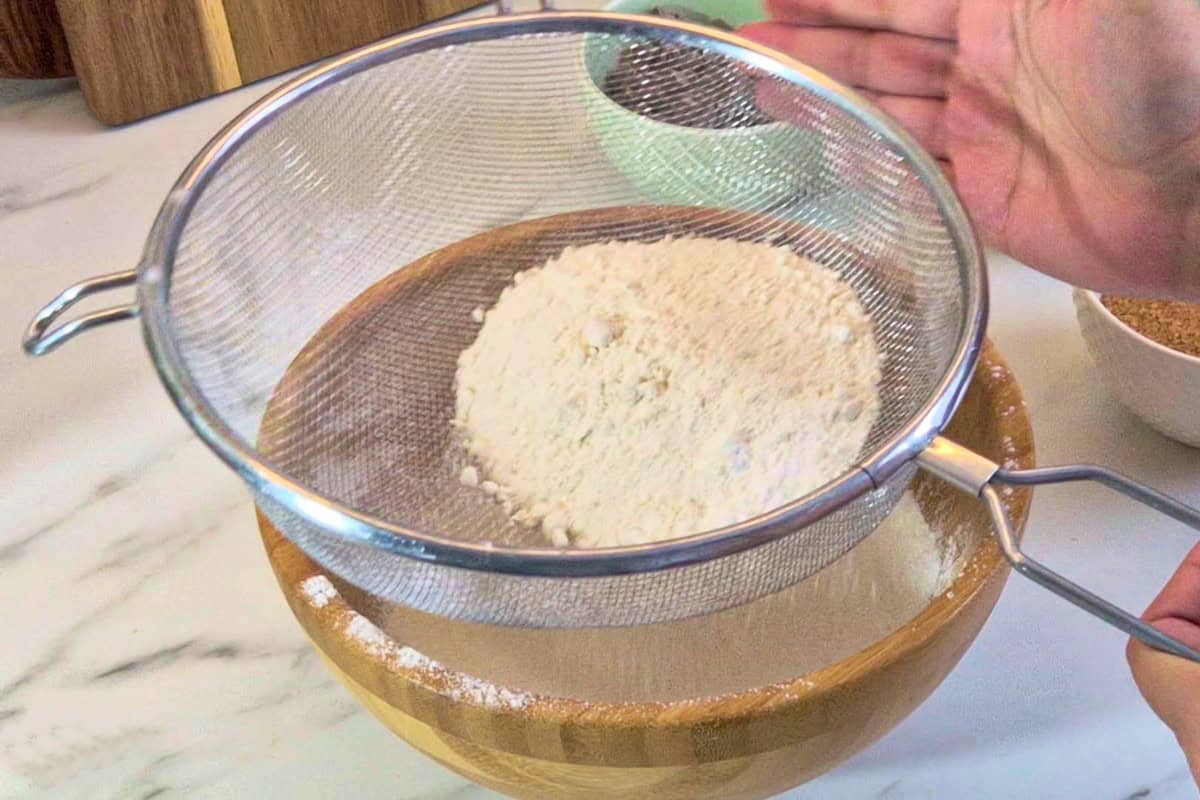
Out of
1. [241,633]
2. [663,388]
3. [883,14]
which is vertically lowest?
[241,633]

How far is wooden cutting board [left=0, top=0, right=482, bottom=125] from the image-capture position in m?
0.98

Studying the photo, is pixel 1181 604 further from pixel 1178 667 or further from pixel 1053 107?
pixel 1053 107

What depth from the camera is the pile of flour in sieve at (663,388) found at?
63 cm

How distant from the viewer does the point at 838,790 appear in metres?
0.63

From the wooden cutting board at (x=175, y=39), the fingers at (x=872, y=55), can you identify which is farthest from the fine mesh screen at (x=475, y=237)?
the wooden cutting board at (x=175, y=39)

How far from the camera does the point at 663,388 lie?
69 centimetres

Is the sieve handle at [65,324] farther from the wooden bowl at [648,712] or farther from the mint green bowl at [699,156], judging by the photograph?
the mint green bowl at [699,156]

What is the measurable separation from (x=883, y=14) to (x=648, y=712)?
23.5 inches

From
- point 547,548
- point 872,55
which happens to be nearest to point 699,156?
point 872,55

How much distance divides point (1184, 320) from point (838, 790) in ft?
1.24

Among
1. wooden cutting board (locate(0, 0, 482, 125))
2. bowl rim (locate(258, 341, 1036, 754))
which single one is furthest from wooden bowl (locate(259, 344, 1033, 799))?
wooden cutting board (locate(0, 0, 482, 125))

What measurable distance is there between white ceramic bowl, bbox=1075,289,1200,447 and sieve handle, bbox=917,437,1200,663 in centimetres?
25

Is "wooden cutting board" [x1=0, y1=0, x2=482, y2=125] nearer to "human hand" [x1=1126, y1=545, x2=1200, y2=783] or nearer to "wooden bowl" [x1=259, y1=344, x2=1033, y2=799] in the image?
"wooden bowl" [x1=259, y1=344, x2=1033, y2=799]

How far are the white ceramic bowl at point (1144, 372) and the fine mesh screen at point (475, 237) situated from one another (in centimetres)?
12
